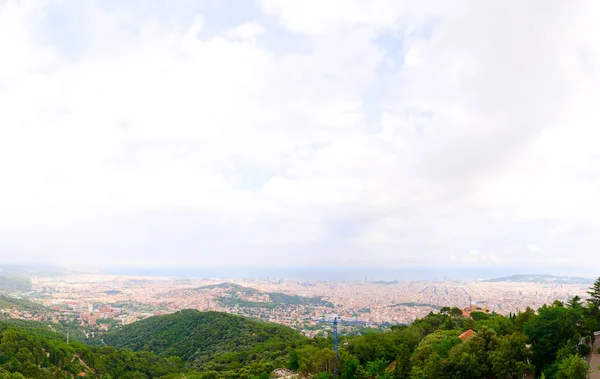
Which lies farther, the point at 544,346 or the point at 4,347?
the point at 4,347

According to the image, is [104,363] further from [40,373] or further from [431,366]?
[431,366]

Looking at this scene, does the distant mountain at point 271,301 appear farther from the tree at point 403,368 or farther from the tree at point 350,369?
the tree at point 403,368

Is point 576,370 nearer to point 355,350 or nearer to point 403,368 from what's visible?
point 403,368

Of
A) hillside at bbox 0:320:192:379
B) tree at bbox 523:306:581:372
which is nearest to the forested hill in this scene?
hillside at bbox 0:320:192:379

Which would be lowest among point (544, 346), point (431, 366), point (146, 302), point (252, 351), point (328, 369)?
point (146, 302)

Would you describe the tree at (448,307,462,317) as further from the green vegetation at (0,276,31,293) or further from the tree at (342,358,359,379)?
the green vegetation at (0,276,31,293)

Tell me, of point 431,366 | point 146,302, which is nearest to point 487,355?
point 431,366

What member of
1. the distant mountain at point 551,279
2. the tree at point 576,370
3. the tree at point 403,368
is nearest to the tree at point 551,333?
the tree at point 576,370

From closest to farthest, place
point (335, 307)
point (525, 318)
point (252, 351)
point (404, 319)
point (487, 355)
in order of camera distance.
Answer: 1. point (487, 355)
2. point (525, 318)
3. point (252, 351)
4. point (404, 319)
5. point (335, 307)
